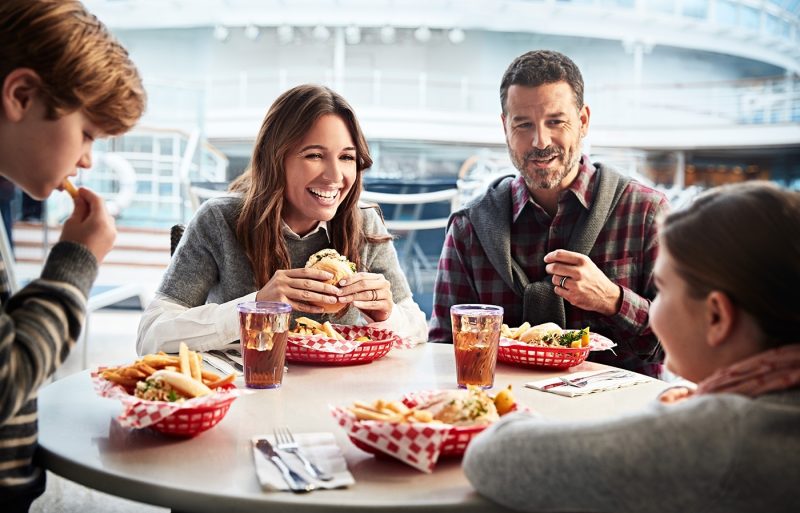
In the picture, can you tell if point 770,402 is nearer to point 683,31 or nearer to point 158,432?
point 158,432

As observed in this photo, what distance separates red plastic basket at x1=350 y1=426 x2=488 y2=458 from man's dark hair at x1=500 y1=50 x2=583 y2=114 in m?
1.35

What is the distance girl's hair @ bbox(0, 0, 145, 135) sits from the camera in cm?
88

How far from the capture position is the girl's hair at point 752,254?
0.78 meters

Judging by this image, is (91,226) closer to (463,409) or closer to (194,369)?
(194,369)

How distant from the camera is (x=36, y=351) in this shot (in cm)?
84

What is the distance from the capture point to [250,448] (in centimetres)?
96

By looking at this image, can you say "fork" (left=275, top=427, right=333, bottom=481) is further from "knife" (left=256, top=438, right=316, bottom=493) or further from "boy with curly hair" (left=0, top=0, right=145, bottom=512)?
"boy with curly hair" (left=0, top=0, right=145, bottom=512)

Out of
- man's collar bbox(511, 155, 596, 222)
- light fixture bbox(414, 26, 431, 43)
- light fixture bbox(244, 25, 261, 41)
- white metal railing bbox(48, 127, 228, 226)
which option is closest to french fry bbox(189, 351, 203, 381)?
man's collar bbox(511, 155, 596, 222)

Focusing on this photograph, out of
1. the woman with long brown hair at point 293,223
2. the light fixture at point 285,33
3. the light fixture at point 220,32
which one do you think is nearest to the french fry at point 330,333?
the woman with long brown hair at point 293,223

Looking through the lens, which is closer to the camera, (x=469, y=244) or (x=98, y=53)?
(x=98, y=53)

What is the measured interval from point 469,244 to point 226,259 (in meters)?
0.67

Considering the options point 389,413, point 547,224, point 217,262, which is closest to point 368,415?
point 389,413

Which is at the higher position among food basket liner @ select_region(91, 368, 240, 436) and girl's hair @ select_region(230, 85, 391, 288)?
girl's hair @ select_region(230, 85, 391, 288)

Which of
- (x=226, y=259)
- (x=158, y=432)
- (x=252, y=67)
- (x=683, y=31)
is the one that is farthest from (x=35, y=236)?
(x=683, y=31)
